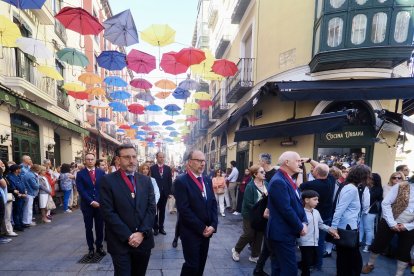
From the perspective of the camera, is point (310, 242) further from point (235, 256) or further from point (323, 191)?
point (235, 256)

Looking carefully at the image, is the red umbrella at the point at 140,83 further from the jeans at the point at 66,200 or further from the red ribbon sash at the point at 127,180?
the red ribbon sash at the point at 127,180

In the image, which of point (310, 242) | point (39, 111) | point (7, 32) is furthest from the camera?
point (39, 111)

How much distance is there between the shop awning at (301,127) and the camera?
634 centimetres

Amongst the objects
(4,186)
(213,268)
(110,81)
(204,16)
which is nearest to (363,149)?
(213,268)

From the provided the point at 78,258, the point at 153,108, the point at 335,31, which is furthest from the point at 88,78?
the point at 335,31

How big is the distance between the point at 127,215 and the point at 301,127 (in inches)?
242

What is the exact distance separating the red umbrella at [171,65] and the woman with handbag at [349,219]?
22.8 feet

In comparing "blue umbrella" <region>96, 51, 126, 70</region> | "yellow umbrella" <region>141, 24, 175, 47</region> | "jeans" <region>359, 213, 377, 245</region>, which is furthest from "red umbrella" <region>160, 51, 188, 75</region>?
"jeans" <region>359, 213, 377, 245</region>

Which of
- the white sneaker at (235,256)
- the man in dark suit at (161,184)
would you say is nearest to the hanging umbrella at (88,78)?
the man in dark suit at (161,184)

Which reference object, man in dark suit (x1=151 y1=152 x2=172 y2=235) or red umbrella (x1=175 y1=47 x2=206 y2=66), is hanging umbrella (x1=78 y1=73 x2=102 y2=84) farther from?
man in dark suit (x1=151 y1=152 x2=172 y2=235)

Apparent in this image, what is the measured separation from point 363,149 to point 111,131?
24704 mm

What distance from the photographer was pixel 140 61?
332 inches

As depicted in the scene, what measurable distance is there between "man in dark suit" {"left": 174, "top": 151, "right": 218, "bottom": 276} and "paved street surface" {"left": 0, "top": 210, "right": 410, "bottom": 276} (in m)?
1.11

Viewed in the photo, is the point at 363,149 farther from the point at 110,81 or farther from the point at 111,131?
the point at 111,131
